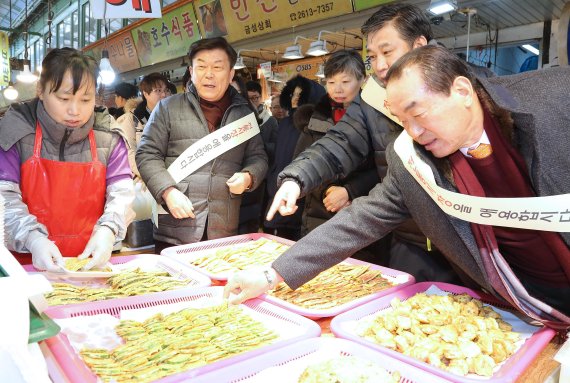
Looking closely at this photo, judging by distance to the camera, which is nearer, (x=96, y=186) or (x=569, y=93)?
(x=569, y=93)

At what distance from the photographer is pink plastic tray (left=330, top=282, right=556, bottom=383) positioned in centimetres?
112

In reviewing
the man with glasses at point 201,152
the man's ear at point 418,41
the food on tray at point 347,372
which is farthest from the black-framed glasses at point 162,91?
the food on tray at point 347,372

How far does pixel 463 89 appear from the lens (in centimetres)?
132

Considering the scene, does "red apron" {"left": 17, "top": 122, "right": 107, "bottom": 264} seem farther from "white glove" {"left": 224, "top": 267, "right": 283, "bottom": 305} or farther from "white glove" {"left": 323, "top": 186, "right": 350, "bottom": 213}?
"white glove" {"left": 323, "top": 186, "right": 350, "bottom": 213}

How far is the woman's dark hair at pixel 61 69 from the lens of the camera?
189 centimetres

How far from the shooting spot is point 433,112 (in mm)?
1304

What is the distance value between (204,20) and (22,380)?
7.85 meters

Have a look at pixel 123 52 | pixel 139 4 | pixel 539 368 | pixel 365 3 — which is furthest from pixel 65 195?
pixel 123 52

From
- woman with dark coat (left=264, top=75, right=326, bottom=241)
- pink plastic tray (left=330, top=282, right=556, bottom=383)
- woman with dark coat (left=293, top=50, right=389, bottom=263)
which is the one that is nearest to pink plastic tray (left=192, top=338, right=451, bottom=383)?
pink plastic tray (left=330, top=282, right=556, bottom=383)

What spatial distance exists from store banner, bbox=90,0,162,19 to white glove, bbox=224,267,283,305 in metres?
3.22

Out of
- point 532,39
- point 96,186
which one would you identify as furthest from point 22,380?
point 532,39

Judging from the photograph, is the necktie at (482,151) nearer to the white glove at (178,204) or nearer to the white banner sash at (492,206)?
the white banner sash at (492,206)

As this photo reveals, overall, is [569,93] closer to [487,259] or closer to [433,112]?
[433,112]

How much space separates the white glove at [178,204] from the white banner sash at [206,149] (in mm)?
142
